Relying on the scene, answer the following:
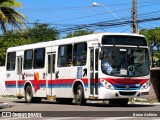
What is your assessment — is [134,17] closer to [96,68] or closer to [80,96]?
[80,96]

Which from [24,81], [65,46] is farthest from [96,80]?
[24,81]

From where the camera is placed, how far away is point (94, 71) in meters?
21.5

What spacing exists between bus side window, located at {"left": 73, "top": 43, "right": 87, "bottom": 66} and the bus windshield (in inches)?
53.0

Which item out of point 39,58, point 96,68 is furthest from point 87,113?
point 39,58

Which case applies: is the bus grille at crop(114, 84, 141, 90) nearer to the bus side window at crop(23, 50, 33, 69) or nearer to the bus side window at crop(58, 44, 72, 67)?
the bus side window at crop(58, 44, 72, 67)

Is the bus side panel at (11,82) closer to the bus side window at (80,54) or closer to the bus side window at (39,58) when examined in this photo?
the bus side window at (39,58)

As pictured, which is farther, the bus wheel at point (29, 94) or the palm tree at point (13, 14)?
the palm tree at point (13, 14)

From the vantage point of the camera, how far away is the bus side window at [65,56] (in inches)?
923

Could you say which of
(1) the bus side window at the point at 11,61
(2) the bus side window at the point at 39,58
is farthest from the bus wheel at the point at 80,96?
(1) the bus side window at the point at 11,61

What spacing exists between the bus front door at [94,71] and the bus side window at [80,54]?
558mm

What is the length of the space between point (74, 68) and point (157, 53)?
158 feet

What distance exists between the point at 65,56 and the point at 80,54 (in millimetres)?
1382

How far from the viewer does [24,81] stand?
2731 centimetres

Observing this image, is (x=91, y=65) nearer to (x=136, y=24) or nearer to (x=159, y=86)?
(x=159, y=86)
